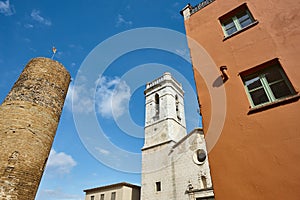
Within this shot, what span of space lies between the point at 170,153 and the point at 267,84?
15.0 meters

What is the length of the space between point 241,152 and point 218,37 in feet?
12.1

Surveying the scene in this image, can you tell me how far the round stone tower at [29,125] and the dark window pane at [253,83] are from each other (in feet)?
27.8

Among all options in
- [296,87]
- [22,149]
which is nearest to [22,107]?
[22,149]

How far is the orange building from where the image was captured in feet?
10.8

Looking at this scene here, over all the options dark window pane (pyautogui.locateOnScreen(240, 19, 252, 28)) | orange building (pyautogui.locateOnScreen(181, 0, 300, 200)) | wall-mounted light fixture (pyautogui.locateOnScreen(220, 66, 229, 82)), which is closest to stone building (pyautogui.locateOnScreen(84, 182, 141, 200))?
orange building (pyautogui.locateOnScreen(181, 0, 300, 200))

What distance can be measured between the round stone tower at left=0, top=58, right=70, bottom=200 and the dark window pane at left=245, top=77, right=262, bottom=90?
8460 mm

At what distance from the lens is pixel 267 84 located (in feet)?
13.6

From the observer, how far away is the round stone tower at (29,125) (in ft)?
22.8

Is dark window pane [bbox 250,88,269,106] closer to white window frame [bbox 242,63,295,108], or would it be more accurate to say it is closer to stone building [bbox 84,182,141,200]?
white window frame [bbox 242,63,295,108]

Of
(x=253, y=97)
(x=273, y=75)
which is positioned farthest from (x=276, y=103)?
(x=273, y=75)

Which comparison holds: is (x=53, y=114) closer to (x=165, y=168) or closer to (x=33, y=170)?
(x=33, y=170)

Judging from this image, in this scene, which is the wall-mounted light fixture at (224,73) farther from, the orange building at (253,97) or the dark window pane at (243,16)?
the dark window pane at (243,16)

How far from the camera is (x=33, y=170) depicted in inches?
295

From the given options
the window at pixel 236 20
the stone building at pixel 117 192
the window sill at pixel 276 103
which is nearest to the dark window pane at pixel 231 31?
the window at pixel 236 20
